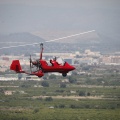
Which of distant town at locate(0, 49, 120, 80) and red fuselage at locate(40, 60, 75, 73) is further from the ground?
red fuselage at locate(40, 60, 75, 73)

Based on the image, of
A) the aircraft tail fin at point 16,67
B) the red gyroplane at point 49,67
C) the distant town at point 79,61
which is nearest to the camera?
the red gyroplane at point 49,67

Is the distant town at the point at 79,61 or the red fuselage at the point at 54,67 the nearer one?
the red fuselage at the point at 54,67

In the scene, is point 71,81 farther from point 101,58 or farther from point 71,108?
point 101,58

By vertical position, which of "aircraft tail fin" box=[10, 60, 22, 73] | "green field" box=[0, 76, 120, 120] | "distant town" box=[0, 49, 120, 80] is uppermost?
"aircraft tail fin" box=[10, 60, 22, 73]

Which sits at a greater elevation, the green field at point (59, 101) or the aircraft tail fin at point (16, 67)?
the aircraft tail fin at point (16, 67)

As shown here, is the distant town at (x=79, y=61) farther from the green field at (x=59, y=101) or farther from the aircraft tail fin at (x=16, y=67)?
the aircraft tail fin at (x=16, y=67)

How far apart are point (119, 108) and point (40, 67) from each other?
35061mm

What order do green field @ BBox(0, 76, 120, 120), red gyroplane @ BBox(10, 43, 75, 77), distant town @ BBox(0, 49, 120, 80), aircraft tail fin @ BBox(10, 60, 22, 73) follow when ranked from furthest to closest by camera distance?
distant town @ BBox(0, 49, 120, 80) → green field @ BBox(0, 76, 120, 120) → aircraft tail fin @ BBox(10, 60, 22, 73) → red gyroplane @ BBox(10, 43, 75, 77)

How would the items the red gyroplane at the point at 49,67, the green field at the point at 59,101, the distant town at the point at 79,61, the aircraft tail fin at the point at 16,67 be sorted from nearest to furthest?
A: the red gyroplane at the point at 49,67 < the aircraft tail fin at the point at 16,67 < the green field at the point at 59,101 < the distant town at the point at 79,61

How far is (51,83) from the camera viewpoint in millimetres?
97750

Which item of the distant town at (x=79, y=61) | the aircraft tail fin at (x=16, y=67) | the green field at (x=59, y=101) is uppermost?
the aircraft tail fin at (x=16, y=67)

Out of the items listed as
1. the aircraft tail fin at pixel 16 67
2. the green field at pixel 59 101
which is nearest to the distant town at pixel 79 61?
the green field at pixel 59 101

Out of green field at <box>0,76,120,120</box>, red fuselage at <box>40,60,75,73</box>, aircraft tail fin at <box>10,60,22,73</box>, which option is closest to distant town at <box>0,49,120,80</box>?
green field at <box>0,76,120,120</box>

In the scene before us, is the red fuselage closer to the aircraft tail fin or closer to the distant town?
the aircraft tail fin
